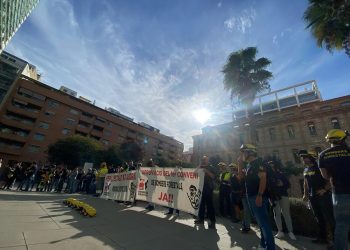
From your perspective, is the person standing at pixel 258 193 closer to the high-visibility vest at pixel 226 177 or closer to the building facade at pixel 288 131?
the high-visibility vest at pixel 226 177

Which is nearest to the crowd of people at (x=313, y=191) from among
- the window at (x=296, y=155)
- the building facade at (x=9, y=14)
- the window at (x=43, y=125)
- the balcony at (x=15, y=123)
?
the window at (x=296, y=155)

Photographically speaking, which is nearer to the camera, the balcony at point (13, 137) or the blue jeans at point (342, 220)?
the blue jeans at point (342, 220)

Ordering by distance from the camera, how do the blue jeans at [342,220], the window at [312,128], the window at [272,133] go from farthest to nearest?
the window at [272,133]
the window at [312,128]
the blue jeans at [342,220]

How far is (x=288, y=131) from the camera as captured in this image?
2791cm

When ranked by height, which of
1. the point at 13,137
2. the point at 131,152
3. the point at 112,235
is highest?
the point at 13,137

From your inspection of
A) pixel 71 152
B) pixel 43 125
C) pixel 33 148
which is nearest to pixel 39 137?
pixel 33 148

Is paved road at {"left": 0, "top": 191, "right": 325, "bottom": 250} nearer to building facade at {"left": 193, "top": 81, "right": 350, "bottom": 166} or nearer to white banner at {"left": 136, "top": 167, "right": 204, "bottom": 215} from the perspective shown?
white banner at {"left": 136, "top": 167, "right": 204, "bottom": 215}

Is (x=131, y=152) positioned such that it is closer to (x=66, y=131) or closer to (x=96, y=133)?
(x=96, y=133)

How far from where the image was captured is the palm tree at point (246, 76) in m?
16.5

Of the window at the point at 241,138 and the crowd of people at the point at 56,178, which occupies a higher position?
the window at the point at 241,138

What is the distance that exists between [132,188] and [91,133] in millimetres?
48273

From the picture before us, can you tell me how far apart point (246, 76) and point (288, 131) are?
16144 mm

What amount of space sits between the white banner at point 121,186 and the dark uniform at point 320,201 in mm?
5871

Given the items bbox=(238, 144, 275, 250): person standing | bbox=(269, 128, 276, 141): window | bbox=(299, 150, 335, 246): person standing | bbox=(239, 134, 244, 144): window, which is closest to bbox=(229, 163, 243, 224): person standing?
bbox=(299, 150, 335, 246): person standing
